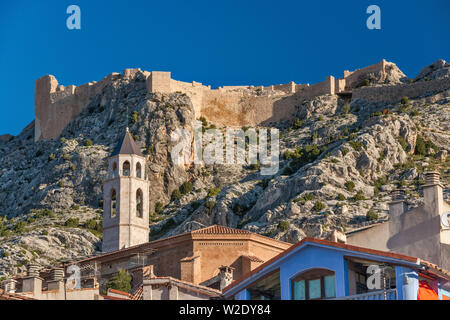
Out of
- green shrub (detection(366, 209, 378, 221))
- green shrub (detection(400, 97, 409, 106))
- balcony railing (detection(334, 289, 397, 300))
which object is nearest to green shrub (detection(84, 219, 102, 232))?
green shrub (detection(366, 209, 378, 221))

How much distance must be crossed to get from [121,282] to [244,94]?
207 ft

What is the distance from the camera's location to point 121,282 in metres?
46.6

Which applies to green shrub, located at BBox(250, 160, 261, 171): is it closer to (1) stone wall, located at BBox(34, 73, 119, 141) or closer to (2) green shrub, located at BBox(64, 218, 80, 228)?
(2) green shrub, located at BBox(64, 218, 80, 228)

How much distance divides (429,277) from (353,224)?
42693mm

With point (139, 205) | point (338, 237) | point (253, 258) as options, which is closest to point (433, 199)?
point (338, 237)

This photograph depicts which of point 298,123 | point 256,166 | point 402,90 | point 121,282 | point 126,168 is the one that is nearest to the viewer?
point 121,282

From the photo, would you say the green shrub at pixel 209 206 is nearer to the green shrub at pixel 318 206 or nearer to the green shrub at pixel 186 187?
the green shrub at pixel 186 187

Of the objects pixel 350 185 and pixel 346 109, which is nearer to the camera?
pixel 350 185

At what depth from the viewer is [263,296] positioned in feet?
84.1

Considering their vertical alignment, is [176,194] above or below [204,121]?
below

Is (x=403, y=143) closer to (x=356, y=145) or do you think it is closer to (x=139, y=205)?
(x=356, y=145)
